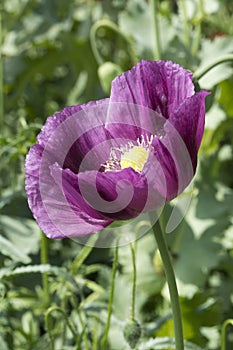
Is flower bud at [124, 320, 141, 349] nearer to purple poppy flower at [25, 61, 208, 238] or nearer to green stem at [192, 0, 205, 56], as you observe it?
purple poppy flower at [25, 61, 208, 238]

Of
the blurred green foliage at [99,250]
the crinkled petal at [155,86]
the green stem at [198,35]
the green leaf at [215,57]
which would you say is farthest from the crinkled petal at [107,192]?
the green stem at [198,35]

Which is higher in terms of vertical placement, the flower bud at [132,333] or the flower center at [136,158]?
the flower center at [136,158]

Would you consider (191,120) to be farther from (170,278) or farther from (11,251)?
(11,251)

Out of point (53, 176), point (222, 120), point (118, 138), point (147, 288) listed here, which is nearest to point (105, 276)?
point (147, 288)

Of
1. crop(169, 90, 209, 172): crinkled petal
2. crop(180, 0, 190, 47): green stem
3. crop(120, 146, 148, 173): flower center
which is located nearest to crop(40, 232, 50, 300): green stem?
crop(120, 146, 148, 173): flower center

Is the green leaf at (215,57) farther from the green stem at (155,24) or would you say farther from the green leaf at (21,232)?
the green leaf at (21,232)

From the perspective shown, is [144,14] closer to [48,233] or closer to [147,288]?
[147,288]
